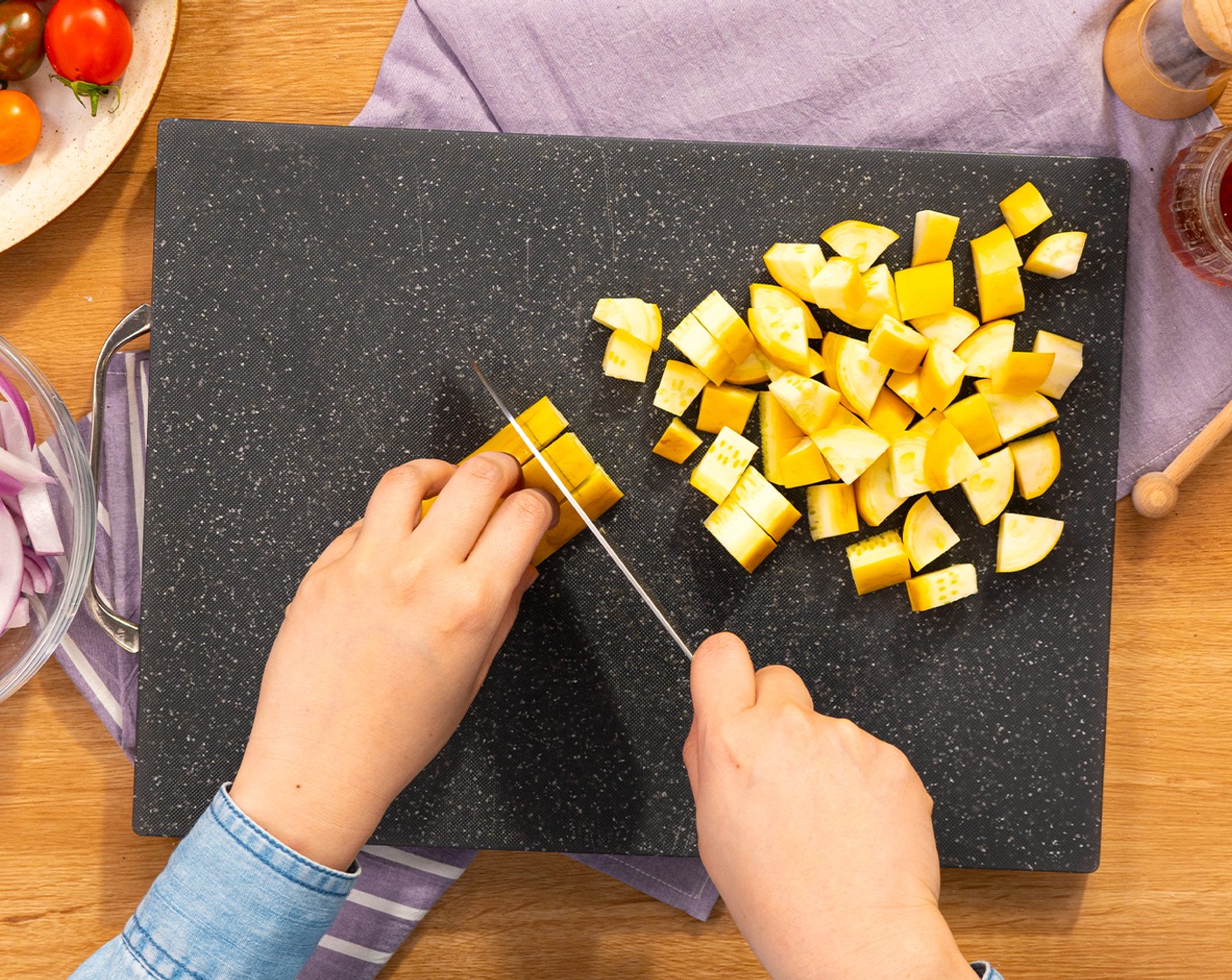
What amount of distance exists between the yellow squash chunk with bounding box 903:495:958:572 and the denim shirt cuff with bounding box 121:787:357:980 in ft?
2.18

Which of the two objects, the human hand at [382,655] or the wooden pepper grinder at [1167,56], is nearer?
the human hand at [382,655]

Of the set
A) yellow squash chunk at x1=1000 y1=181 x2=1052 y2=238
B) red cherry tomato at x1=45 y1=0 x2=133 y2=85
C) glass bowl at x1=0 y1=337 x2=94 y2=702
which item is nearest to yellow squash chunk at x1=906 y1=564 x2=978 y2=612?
yellow squash chunk at x1=1000 y1=181 x2=1052 y2=238

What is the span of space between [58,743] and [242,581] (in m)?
0.34

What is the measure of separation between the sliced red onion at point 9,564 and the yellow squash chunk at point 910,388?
38.4 inches

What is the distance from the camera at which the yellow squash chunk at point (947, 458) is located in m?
1.00

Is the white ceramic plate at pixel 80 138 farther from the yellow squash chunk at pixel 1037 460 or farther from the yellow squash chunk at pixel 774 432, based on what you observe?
the yellow squash chunk at pixel 1037 460

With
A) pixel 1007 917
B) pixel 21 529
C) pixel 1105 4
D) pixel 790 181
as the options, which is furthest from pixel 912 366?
pixel 21 529

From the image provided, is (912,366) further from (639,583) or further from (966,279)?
(639,583)

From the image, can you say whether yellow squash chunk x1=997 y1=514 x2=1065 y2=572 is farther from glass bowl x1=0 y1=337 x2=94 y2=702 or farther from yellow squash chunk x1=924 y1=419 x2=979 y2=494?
glass bowl x1=0 y1=337 x2=94 y2=702

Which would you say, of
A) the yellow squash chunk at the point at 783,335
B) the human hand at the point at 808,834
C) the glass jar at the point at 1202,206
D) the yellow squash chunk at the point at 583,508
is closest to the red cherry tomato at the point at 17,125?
the yellow squash chunk at the point at 583,508

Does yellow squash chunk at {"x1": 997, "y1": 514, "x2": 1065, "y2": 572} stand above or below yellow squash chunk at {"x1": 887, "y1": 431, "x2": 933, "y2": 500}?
below

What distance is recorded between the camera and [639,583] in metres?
1.02

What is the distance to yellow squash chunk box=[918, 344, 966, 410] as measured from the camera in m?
1.01

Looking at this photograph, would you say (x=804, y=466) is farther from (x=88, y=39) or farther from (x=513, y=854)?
(x=88, y=39)
